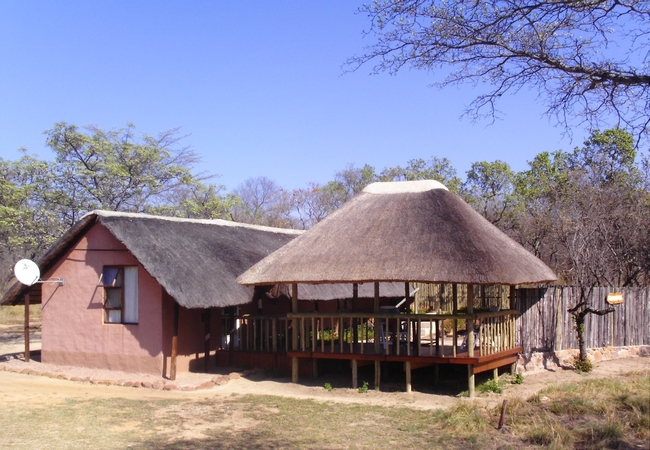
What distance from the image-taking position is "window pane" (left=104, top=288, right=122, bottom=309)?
52.0ft

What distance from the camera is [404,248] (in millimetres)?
13328

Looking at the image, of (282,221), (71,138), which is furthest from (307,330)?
(282,221)

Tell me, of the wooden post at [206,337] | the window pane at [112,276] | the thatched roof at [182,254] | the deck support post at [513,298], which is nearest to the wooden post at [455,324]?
the deck support post at [513,298]

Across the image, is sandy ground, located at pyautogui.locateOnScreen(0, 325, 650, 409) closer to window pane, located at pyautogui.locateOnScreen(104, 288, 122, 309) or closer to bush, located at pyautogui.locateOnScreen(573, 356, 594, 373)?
bush, located at pyautogui.locateOnScreen(573, 356, 594, 373)

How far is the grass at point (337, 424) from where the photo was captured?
8820 millimetres

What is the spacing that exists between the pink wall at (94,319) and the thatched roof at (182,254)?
47 centimetres

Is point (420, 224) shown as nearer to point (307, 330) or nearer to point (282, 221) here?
point (307, 330)

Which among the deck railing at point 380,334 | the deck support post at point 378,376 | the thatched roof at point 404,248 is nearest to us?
the thatched roof at point 404,248

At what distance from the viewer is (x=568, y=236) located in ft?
68.7

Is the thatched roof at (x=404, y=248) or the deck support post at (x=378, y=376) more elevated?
the thatched roof at (x=404, y=248)

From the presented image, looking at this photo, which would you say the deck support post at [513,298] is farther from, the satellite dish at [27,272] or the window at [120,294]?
the satellite dish at [27,272]

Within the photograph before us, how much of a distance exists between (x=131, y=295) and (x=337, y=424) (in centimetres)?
696

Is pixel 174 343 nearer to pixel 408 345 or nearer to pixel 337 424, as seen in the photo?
pixel 408 345

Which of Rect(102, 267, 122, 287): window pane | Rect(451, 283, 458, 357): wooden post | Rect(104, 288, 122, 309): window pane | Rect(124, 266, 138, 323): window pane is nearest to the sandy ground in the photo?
Rect(451, 283, 458, 357): wooden post
